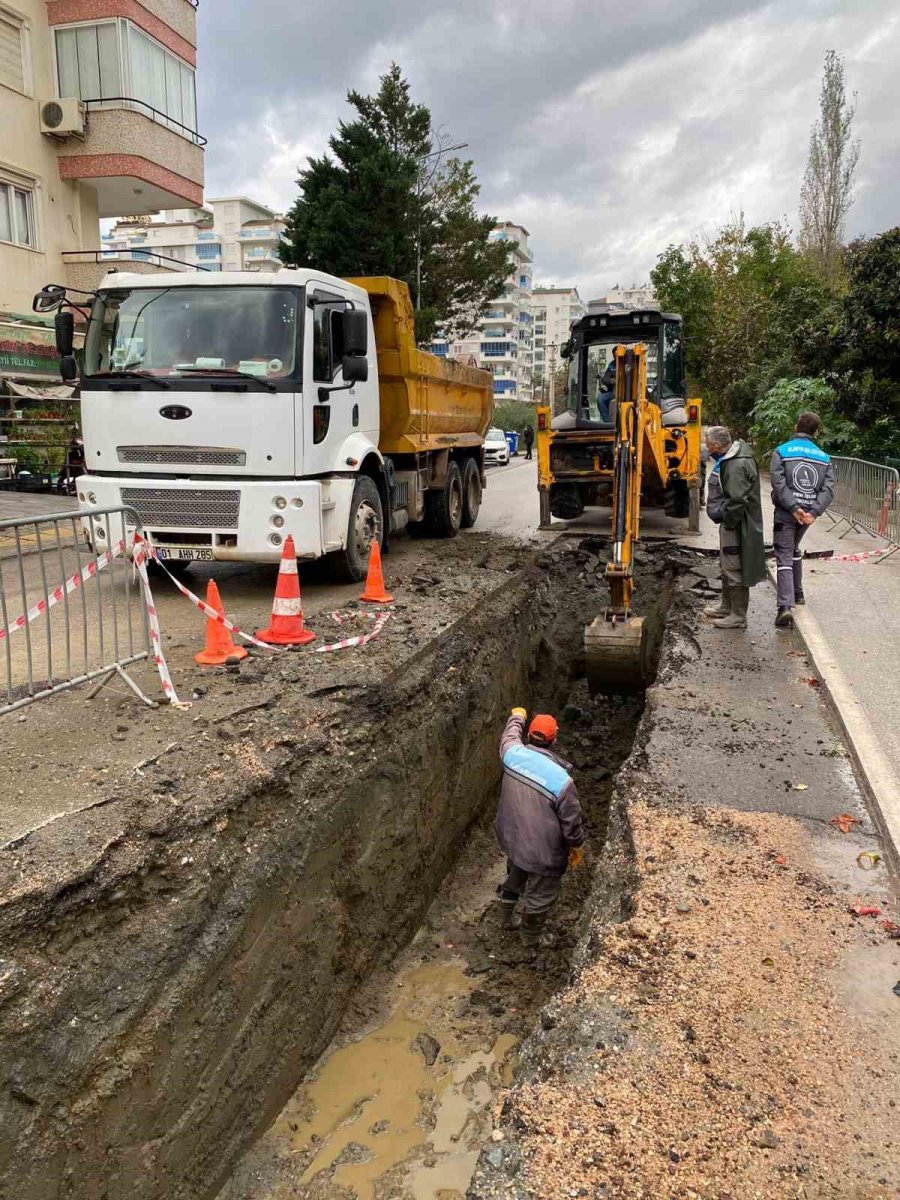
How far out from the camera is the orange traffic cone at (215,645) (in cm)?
595

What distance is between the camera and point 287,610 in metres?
6.38

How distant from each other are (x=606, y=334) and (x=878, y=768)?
9.98 metres

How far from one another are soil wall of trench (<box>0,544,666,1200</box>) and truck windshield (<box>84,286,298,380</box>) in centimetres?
293

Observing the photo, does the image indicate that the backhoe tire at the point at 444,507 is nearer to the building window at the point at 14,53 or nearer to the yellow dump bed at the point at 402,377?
the yellow dump bed at the point at 402,377

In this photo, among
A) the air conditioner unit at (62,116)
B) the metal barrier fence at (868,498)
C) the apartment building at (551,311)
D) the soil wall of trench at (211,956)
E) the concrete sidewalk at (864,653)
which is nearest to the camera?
the soil wall of trench at (211,956)

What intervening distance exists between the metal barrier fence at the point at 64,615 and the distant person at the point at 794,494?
17.9ft

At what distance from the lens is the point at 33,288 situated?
56.1 feet

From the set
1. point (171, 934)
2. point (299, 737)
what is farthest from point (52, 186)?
point (171, 934)

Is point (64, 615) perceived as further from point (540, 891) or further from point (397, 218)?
point (397, 218)

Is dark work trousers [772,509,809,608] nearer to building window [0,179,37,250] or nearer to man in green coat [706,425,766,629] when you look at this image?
man in green coat [706,425,766,629]

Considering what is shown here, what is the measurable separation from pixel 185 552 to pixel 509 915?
3.97m

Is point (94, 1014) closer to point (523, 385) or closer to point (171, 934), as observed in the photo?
point (171, 934)

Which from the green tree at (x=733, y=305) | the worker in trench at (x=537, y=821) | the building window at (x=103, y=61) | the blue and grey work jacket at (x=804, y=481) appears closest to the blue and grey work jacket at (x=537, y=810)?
the worker in trench at (x=537, y=821)

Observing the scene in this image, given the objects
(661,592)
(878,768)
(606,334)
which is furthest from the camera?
(606,334)
